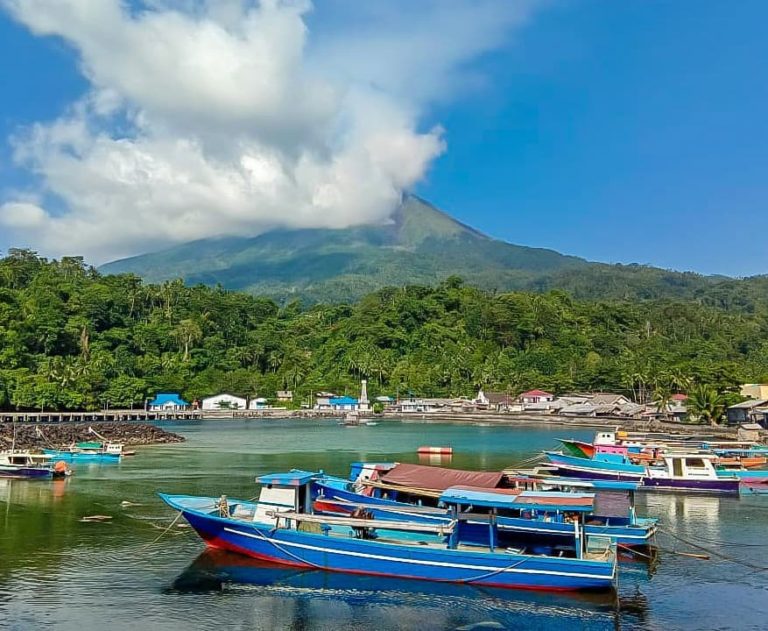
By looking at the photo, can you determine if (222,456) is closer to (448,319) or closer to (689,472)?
(689,472)

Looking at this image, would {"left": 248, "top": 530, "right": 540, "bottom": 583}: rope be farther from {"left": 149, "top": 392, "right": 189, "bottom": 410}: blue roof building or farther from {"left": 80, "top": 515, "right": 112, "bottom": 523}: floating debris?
{"left": 149, "top": 392, "right": 189, "bottom": 410}: blue roof building

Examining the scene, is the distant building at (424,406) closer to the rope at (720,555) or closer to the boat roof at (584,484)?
the rope at (720,555)

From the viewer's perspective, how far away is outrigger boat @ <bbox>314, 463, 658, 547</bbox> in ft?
47.6

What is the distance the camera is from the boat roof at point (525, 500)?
567 inches

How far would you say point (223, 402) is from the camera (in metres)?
87.6

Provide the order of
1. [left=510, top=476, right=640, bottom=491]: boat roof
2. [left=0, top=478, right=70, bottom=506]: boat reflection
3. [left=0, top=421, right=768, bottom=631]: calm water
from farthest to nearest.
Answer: [left=0, top=478, right=70, bottom=506]: boat reflection, [left=510, top=476, right=640, bottom=491]: boat roof, [left=0, top=421, right=768, bottom=631]: calm water

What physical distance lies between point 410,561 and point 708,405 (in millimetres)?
48928

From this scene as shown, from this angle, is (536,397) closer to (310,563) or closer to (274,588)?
(310,563)

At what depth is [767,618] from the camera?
13.0 m

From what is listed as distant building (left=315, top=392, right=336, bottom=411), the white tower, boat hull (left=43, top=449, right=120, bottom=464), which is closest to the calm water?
boat hull (left=43, top=449, right=120, bottom=464)

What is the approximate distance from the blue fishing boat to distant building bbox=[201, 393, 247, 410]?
72.2m

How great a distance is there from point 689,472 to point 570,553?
43.8 ft

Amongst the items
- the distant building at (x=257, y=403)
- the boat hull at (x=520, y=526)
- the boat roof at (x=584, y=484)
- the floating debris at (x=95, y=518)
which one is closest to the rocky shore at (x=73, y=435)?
the floating debris at (x=95, y=518)

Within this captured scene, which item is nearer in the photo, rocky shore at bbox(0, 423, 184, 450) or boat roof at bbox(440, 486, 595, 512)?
boat roof at bbox(440, 486, 595, 512)
